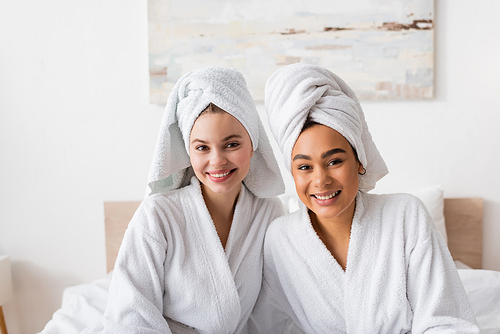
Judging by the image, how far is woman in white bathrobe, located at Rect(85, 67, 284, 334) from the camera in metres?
→ 1.13

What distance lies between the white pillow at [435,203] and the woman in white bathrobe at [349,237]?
1.03 meters

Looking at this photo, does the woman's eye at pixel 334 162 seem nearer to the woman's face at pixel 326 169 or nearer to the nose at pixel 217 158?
the woman's face at pixel 326 169

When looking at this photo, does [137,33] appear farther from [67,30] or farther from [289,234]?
[289,234]

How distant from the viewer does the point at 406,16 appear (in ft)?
7.13

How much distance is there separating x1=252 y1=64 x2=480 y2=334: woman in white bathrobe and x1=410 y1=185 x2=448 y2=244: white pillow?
3.38 ft

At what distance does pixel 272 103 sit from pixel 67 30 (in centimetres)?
172

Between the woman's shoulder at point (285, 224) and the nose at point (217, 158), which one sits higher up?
the nose at point (217, 158)

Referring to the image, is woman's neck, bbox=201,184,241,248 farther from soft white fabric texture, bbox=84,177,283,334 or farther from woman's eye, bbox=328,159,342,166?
woman's eye, bbox=328,159,342,166

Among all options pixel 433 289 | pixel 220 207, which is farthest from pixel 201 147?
pixel 433 289

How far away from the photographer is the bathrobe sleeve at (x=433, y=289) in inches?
39.2

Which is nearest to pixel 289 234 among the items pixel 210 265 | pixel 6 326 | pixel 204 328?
pixel 210 265

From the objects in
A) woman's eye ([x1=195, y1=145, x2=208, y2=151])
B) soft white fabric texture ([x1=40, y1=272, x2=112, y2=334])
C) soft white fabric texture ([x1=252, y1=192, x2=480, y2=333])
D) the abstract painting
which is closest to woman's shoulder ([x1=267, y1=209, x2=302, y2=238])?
soft white fabric texture ([x1=252, y1=192, x2=480, y2=333])

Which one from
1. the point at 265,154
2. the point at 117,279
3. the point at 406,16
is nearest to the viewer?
the point at 117,279

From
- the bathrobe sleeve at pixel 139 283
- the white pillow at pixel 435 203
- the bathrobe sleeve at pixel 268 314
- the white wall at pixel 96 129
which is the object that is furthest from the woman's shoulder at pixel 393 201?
the white wall at pixel 96 129
